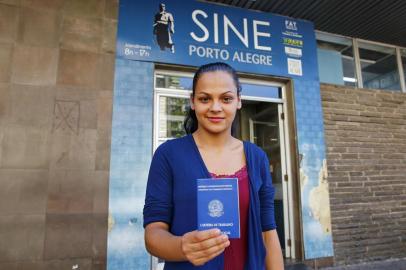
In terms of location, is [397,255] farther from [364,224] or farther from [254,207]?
[254,207]

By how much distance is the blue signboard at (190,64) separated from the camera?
415 cm

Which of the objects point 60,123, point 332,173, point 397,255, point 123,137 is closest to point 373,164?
point 332,173

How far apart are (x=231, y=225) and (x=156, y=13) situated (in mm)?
4463

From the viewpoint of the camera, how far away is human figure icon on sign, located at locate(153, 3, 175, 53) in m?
4.74

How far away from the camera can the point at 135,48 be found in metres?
4.57

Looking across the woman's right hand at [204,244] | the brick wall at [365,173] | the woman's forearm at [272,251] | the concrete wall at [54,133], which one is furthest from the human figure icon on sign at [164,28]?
the woman's right hand at [204,244]

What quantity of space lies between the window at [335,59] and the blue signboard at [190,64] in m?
0.37

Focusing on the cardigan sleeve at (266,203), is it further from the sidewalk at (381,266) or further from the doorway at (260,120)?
the sidewalk at (381,266)

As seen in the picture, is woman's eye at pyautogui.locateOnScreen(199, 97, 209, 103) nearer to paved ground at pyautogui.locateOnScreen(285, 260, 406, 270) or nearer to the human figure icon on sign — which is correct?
the human figure icon on sign

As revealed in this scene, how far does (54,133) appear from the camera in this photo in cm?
404

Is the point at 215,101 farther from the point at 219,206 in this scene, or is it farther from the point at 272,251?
the point at 272,251

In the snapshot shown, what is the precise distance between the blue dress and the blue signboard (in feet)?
10.5

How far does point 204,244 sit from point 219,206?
12 cm

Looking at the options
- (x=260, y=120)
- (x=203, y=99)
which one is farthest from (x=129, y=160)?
(x=203, y=99)
